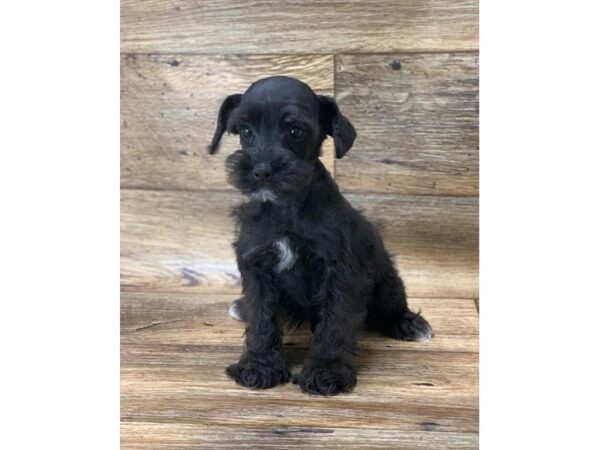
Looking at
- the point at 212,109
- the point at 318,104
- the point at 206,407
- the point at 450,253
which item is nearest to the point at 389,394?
the point at 206,407

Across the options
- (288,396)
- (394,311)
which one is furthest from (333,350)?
(394,311)

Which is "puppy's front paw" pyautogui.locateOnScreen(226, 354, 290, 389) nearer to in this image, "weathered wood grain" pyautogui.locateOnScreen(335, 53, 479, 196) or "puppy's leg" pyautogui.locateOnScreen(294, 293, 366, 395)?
"puppy's leg" pyautogui.locateOnScreen(294, 293, 366, 395)

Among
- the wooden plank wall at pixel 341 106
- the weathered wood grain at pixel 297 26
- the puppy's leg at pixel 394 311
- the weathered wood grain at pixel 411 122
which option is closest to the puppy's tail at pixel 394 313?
the puppy's leg at pixel 394 311

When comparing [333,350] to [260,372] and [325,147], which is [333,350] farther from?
[325,147]

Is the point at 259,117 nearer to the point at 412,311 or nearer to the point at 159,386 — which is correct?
the point at 159,386

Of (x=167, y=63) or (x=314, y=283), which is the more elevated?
(x=167, y=63)

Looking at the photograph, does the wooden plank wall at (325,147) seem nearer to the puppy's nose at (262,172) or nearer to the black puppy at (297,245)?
the black puppy at (297,245)

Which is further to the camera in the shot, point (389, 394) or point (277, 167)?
point (389, 394)
